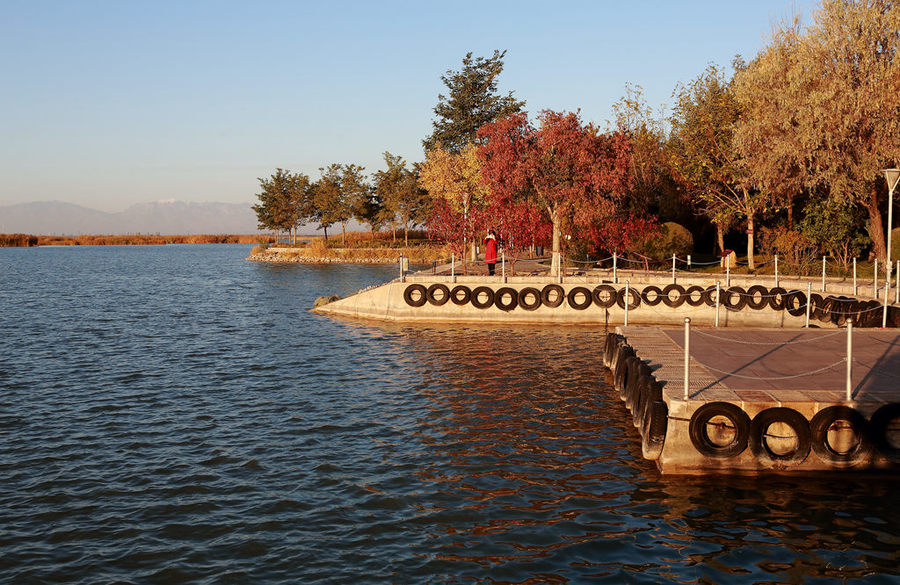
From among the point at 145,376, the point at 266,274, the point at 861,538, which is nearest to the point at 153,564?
the point at 861,538

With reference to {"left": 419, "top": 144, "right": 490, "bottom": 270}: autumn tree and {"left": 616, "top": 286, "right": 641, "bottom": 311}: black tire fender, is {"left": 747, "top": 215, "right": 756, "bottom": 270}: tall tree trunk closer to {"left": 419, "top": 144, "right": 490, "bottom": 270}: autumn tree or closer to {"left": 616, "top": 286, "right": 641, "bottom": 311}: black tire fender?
{"left": 616, "top": 286, "right": 641, "bottom": 311}: black tire fender

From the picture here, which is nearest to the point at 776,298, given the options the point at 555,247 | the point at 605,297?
the point at 605,297

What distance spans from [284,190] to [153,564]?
103617 millimetres

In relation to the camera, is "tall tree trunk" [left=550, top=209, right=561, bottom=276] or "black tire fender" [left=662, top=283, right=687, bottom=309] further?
"tall tree trunk" [left=550, top=209, right=561, bottom=276]

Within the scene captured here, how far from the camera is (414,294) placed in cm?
3416

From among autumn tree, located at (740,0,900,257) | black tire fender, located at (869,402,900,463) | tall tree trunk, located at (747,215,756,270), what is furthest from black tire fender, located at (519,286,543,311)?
black tire fender, located at (869,402,900,463)

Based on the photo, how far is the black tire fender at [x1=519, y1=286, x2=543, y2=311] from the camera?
32656 millimetres

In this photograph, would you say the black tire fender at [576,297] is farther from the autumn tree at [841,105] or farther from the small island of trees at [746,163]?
the autumn tree at [841,105]

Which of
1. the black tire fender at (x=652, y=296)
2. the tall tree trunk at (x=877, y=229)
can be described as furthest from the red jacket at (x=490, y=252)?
the tall tree trunk at (x=877, y=229)

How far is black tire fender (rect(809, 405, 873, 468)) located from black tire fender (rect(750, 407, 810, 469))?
182mm

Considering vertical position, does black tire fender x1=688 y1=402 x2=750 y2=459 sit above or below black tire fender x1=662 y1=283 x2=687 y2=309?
below

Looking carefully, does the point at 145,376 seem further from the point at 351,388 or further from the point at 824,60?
the point at 824,60

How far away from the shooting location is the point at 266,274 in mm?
71875

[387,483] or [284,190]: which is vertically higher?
[284,190]
